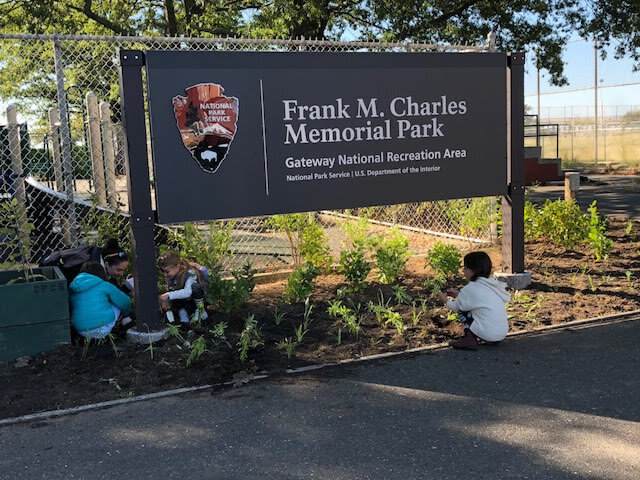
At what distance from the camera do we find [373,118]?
590 centimetres

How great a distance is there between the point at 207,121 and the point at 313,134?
92cm

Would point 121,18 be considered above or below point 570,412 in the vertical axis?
above

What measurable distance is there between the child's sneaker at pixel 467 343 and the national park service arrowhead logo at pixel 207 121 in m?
2.25

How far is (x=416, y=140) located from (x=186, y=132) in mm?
2071

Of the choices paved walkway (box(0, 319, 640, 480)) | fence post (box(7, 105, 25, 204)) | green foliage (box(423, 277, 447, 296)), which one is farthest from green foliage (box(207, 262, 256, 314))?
fence post (box(7, 105, 25, 204))

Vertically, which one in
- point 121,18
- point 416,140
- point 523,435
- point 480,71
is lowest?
point 523,435

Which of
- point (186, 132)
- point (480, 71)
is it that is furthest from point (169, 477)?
point (480, 71)

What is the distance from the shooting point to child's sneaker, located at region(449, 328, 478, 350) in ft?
16.4

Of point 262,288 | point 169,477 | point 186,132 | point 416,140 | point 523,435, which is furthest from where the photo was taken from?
point 262,288

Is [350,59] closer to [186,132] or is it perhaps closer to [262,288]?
[186,132]

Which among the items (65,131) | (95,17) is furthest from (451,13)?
(65,131)

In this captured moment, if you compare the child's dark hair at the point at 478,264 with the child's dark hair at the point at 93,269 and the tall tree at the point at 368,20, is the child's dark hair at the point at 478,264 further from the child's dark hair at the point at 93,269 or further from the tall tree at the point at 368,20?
the tall tree at the point at 368,20

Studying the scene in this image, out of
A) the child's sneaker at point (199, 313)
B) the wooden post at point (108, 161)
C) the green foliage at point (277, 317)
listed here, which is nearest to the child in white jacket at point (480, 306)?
the green foliage at point (277, 317)

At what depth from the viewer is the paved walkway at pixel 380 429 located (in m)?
3.24
